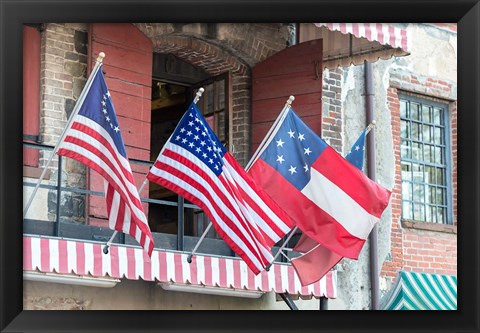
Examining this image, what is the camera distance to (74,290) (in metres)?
12.1

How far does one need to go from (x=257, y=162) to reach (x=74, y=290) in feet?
6.43

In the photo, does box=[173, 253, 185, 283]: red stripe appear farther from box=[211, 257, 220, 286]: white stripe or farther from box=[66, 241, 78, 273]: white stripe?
box=[66, 241, 78, 273]: white stripe

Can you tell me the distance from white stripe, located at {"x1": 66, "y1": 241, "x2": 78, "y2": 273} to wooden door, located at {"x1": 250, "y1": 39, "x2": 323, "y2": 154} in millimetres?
3062

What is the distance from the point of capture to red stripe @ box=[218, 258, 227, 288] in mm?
12684

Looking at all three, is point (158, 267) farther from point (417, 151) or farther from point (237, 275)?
point (417, 151)

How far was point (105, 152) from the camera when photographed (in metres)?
11.0

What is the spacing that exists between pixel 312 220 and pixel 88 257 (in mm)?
2004

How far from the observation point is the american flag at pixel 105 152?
36.0ft

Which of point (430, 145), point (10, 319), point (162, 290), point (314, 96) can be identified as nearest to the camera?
point (10, 319)

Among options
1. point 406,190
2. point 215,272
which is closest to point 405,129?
point 406,190

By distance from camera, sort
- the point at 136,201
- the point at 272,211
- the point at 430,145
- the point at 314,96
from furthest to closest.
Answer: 1. the point at 430,145
2. the point at 314,96
3. the point at 272,211
4. the point at 136,201

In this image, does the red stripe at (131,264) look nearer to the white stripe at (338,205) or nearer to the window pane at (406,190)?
the white stripe at (338,205)
